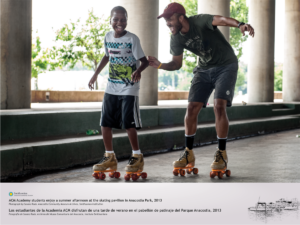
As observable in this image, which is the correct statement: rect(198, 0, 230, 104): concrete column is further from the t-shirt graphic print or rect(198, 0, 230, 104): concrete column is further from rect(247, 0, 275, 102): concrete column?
the t-shirt graphic print

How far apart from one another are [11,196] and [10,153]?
101cm

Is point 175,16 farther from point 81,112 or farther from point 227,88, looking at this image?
point 81,112

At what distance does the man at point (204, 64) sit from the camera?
4180 millimetres

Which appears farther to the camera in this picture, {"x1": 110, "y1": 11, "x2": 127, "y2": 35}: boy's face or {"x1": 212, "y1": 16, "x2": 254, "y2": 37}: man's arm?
{"x1": 110, "y1": 11, "x2": 127, "y2": 35}: boy's face

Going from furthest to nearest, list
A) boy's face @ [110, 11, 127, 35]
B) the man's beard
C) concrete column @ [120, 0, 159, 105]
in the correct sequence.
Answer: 1. concrete column @ [120, 0, 159, 105]
2. the man's beard
3. boy's face @ [110, 11, 127, 35]

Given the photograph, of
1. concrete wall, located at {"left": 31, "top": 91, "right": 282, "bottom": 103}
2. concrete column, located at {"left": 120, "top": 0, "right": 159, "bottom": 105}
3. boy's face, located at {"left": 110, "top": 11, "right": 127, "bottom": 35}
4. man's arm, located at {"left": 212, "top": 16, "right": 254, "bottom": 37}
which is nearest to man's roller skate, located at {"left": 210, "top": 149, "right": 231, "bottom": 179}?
man's arm, located at {"left": 212, "top": 16, "right": 254, "bottom": 37}

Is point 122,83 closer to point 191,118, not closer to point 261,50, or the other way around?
point 191,118

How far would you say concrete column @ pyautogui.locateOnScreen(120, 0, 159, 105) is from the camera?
9016mm

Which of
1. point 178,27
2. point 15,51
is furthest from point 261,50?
point 178,27

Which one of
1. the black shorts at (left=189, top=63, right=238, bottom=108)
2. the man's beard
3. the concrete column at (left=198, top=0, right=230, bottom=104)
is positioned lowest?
the black shorts at (left=189, top=63, right=238, bottom=108)

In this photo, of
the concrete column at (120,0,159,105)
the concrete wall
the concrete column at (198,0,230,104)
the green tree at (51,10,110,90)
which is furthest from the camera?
the green tree at (51,10,110,90)

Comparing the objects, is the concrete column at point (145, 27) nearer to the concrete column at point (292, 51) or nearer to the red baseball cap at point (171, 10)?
the red baseball cap at point (171, 10)

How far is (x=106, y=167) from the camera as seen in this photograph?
416 cm

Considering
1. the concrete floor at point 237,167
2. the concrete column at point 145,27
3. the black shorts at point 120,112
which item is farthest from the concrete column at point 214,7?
the black shorts at point 120,112
